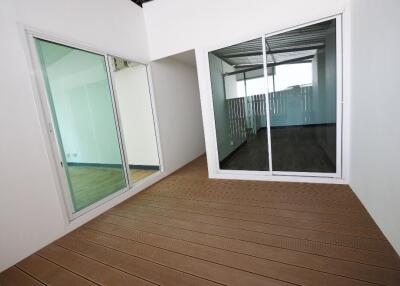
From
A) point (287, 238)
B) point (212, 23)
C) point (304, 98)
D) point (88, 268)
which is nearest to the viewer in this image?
point (88, 268)

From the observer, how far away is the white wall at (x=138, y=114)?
3873 millimetres

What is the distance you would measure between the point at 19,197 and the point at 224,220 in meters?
2.01

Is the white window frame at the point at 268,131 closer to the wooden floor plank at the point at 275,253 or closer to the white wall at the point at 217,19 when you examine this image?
the white wall at the point at 217,19

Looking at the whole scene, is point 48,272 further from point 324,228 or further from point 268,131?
point 268,131

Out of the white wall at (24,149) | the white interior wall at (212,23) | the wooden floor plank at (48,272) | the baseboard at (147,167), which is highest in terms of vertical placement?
the white interior wall at (212,23)

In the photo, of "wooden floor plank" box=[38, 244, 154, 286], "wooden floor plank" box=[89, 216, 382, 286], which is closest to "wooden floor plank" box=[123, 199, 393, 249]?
"wooden floor plank" box=[89, 216, 382, 286]

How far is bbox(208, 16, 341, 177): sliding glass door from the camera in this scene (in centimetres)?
267

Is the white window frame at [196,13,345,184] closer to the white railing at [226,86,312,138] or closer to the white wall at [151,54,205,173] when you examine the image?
the white railing at [226,86,312,138]

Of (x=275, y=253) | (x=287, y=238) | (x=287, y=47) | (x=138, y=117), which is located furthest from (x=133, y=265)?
(x=287, y=47)

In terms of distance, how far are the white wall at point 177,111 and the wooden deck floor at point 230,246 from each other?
1.67 m

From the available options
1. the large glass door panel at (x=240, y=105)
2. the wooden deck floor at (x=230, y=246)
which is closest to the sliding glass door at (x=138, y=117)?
the large glass door panel at (x=240, y=105)

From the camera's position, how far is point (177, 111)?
14.5 feet

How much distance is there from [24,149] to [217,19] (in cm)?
298

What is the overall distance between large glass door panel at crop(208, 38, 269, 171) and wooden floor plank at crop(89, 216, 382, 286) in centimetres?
188
